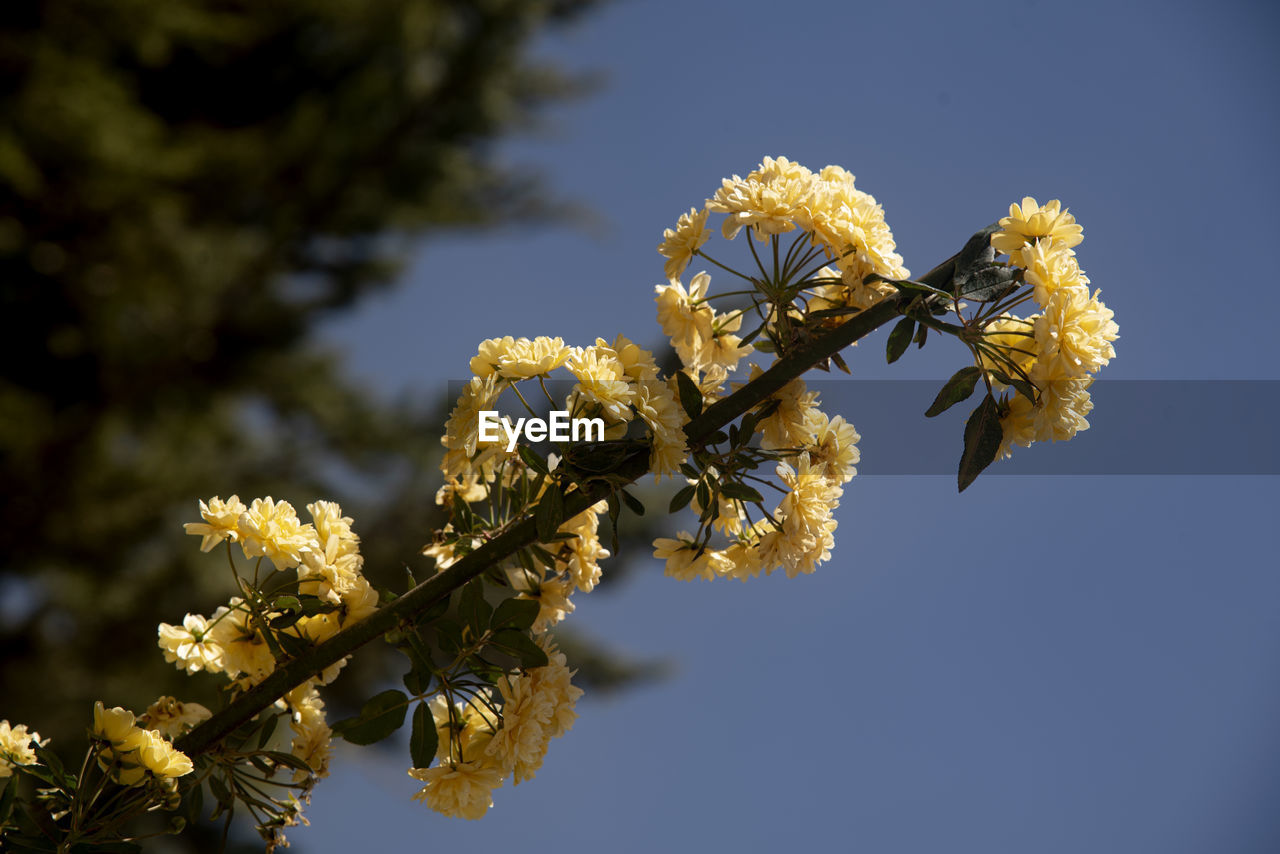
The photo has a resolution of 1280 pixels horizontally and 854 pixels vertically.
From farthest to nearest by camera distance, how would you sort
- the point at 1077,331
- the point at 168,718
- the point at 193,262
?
1. the point at 193,262
2. the point at 168,718
3. the point at 1077,331

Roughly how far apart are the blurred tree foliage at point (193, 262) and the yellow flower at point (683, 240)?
220cm

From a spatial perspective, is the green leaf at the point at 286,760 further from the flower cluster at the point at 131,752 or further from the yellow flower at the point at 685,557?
the yellow flower at the point at 685,557

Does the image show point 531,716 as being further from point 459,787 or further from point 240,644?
point 240,644

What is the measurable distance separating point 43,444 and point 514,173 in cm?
247

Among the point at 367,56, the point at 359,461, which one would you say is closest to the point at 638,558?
the point at 359,461

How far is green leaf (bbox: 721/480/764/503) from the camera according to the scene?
458mm

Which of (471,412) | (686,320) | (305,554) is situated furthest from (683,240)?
(305,554)

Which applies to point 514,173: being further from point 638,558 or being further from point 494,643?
point 494,643

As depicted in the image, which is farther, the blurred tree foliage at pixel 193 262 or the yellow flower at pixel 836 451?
the blurred tree foliage at pixel 193 262

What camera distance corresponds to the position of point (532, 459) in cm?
44

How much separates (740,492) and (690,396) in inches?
2.2

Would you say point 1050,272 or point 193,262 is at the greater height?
point 193,262

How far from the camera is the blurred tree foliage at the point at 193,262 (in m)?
3.05

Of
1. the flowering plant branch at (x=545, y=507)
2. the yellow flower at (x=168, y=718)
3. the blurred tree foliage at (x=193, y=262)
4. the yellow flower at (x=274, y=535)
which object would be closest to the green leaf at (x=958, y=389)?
the flowering plant branch at (x=545, y=507)
